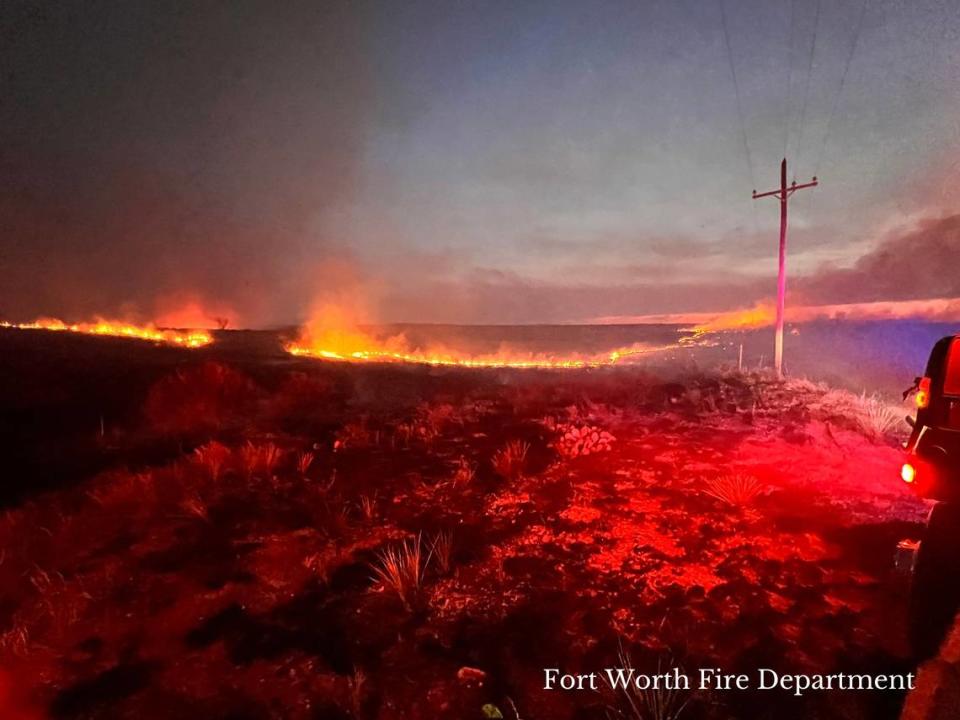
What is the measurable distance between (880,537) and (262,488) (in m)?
8.35

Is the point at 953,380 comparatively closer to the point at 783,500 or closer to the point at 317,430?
the point at 783,500

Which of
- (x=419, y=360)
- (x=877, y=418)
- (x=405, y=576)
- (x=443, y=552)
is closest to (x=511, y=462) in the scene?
(x=443, y=552)

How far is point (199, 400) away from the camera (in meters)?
15.0

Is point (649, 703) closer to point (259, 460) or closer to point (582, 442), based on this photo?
point (582, 442)

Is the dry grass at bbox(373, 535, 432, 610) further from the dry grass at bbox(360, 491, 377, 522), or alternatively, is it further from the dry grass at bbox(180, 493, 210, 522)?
the dry grass at bbox(180, 493, 210, 522)

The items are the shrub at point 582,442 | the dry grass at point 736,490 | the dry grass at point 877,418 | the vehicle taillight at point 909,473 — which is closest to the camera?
the vehicle taillight at point 909,473

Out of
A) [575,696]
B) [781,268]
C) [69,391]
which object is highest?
[781,268]

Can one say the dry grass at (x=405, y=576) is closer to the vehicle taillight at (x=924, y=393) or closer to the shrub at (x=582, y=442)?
the vehicle taillight at (x=924, y=393)

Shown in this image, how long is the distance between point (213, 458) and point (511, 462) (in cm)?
540

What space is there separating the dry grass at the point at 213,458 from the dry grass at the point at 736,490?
25.7ft

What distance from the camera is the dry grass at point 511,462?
8055 mm

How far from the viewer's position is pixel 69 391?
15.7m

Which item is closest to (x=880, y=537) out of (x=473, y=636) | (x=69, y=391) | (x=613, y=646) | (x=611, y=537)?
(x=611, y=537)

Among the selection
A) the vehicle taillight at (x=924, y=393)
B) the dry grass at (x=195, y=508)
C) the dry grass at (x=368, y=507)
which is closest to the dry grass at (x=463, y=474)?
the dry grass at (x=368, y=507)
